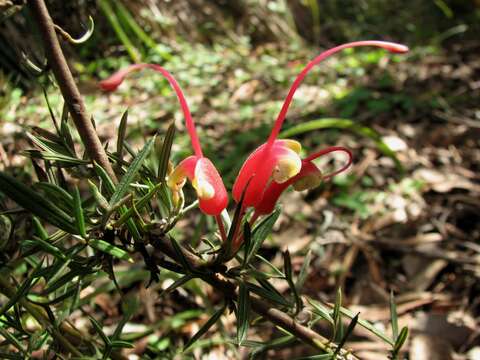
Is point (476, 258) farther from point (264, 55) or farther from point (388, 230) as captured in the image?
point (264, 55)

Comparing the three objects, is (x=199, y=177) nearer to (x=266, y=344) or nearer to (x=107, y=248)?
(x=107, y=248)

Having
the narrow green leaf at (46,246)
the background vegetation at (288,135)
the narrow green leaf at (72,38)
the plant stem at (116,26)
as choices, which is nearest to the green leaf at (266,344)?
the background vegetation at (288,135)

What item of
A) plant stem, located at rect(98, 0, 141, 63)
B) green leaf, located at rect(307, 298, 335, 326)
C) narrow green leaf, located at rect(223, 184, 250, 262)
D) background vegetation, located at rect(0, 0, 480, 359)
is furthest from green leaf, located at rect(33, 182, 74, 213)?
plant stem, located at rect(98, 0, 141, 63)

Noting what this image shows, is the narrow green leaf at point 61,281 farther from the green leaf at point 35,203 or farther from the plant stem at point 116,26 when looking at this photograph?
the plant stem at point 116,26

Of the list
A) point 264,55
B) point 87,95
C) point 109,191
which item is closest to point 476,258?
point 109,191

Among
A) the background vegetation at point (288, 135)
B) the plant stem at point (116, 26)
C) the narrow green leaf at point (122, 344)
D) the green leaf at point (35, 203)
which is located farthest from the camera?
the plant stem at point (116, 26)

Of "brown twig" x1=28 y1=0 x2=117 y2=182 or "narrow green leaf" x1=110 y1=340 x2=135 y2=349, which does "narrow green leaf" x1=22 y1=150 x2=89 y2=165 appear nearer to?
"brown twig" x1=28 y1=0 x2=117 y2=182

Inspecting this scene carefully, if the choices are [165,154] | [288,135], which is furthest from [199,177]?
[288,135]
